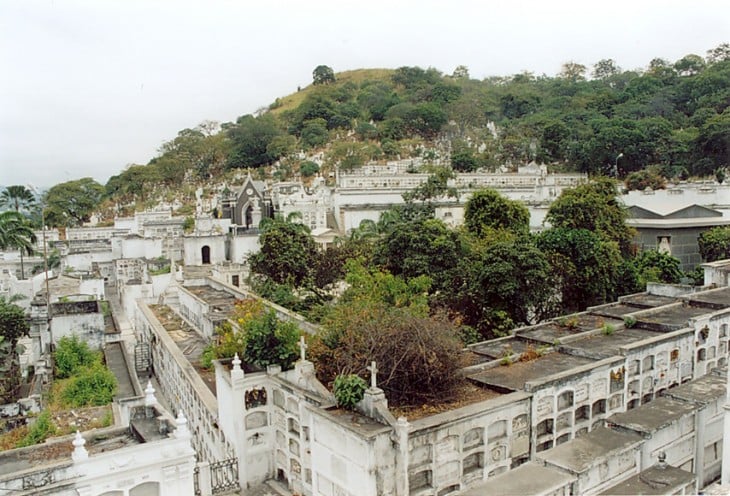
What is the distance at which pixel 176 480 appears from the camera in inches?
451

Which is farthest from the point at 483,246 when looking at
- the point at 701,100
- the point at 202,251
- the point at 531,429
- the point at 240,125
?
the point at 240,125

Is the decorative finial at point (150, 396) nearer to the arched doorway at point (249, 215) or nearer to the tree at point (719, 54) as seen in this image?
the arched doorway at point (249, 215)

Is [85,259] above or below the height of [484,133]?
below

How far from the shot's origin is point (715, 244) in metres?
33.9

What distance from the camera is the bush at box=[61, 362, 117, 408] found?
18453 millimetres

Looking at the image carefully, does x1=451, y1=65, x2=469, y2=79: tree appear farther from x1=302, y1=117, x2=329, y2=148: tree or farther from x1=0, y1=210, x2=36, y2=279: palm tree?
x1=0, y1=210, x2=36, y2=279: palm tree

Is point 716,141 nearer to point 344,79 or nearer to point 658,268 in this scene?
point 658,268

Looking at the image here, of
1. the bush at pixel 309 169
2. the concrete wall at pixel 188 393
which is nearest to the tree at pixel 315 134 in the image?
the bush at pixel 309 169

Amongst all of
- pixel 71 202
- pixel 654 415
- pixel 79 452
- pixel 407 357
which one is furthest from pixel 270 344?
pixel 71 202

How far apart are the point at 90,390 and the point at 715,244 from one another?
106 feet

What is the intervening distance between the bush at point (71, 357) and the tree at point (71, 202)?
5940cm

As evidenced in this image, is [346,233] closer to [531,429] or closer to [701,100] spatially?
[531,429]

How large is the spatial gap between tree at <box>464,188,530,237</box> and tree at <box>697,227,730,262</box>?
990 cm

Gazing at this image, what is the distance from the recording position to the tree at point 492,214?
120 ft
